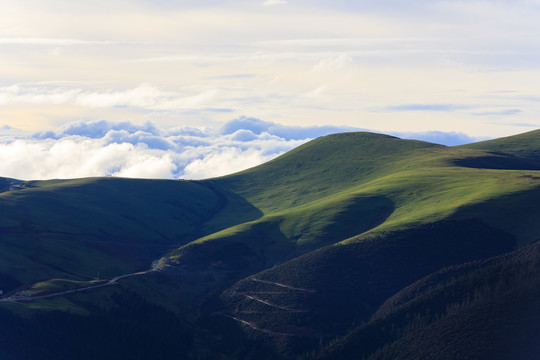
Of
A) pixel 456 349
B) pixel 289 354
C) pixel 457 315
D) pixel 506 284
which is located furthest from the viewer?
pixel 289 354

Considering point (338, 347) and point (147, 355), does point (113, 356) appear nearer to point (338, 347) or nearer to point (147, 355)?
point (147, 355)

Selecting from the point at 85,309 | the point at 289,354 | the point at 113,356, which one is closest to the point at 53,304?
the point at 85,309

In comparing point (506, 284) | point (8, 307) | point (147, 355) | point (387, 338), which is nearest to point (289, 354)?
point (387, 338)

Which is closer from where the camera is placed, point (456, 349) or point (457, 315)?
point (456, 349)

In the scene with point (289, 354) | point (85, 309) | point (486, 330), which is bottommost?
point (289, 354)

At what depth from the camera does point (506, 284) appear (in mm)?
181500

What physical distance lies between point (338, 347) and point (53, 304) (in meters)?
100

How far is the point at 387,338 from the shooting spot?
599ft

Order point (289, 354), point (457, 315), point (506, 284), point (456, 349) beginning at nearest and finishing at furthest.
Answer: point (456, 349) → point (457, 315) → point (506, 284) → point (289, 354)

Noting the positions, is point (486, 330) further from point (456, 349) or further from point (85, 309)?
point (85, 309)

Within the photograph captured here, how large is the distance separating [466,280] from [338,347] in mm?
55027

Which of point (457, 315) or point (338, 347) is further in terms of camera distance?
point (338, 347)

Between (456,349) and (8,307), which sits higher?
(8,307)

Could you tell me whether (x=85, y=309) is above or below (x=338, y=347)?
above
